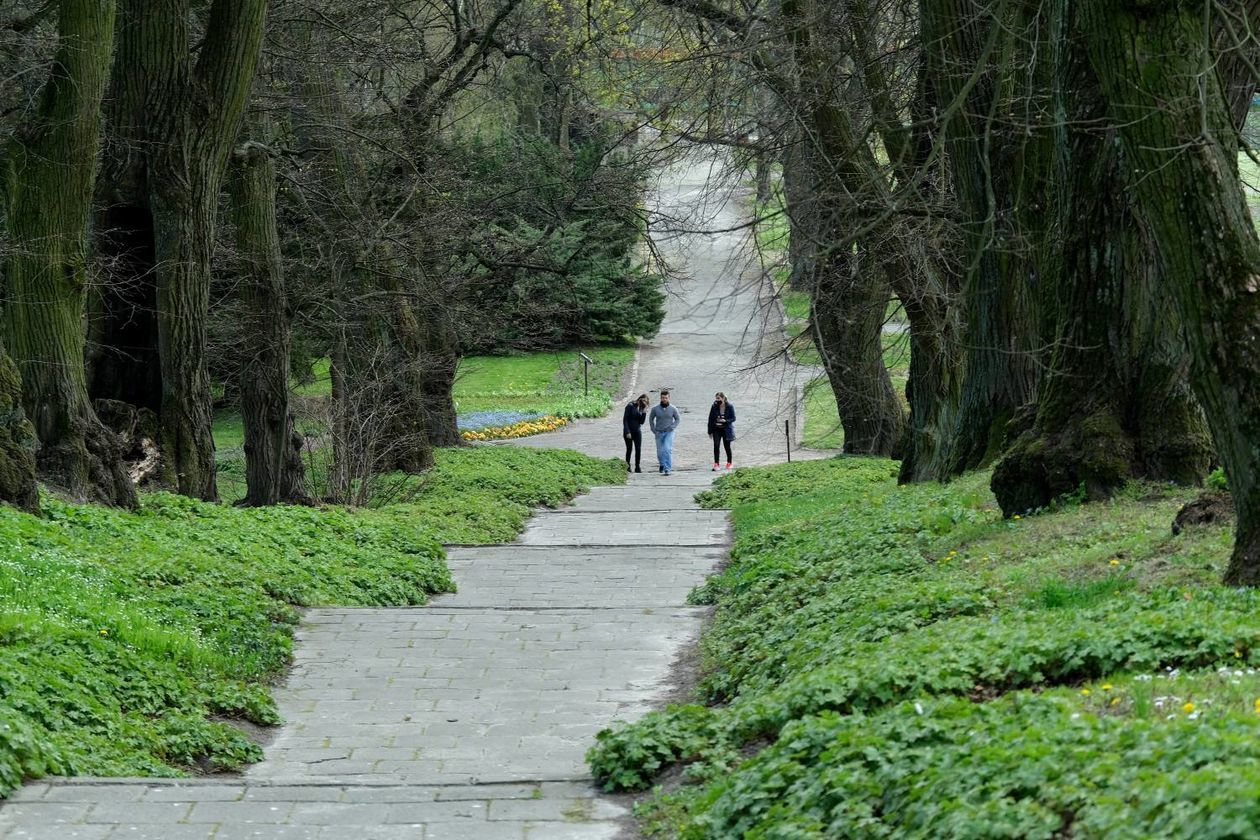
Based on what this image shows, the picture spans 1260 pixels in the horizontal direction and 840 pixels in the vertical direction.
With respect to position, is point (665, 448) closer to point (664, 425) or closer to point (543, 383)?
point (664, 425)

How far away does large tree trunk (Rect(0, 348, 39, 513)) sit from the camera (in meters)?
12.1

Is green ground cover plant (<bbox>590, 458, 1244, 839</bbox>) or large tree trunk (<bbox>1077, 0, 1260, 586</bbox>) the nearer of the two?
green ground cover plant (<bbox>590, 458, 1244, 839</bbox>)

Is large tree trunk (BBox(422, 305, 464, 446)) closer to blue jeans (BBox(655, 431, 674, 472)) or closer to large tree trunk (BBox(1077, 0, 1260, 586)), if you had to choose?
blue jeans (BBox(655, 431, 674, 472))

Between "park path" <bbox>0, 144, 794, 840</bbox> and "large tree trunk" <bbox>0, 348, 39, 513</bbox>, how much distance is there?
2.54 meters

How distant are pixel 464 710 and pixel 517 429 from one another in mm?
28623

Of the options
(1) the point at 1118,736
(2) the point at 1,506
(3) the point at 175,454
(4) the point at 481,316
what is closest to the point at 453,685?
(2) the point at 1,506

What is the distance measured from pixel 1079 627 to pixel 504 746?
3.30 meters

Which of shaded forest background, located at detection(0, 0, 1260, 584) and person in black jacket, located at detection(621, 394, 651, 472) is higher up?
shaded forest background, located at detection(0, 0, 1260, 584)

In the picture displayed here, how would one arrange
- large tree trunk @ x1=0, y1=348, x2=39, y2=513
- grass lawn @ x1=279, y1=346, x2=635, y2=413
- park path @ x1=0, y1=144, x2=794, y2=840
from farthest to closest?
grass lawn @ x1=279, y1=346, x2=635, y2=413, large tree trunk @ x1=0, y1=348, x2=39, y2=513, park path @ x1=0, y1=144, x2=794, y2=840

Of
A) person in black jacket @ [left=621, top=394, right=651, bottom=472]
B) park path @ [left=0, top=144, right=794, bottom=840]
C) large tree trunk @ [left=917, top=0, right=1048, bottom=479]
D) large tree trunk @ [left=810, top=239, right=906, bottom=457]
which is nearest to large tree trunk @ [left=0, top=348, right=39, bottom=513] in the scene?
park path @ [left=0, top=144, right=794, bottom=840]

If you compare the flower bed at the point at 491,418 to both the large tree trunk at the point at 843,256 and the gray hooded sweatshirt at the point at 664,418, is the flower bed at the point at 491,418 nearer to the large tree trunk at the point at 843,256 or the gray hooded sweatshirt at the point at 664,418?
the gray hooded sweatshirt at the point at 664,418

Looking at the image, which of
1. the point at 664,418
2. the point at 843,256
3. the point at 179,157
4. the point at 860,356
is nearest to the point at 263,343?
the point at 179,157

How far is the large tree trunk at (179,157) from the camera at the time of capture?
1636 centimetres

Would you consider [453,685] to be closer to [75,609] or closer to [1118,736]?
[75,609]
